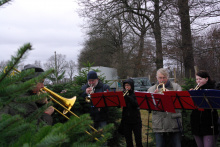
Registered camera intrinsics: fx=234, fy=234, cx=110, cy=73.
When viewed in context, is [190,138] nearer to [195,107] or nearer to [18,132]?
[195,107]

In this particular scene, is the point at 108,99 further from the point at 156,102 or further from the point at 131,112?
the point at 156,102

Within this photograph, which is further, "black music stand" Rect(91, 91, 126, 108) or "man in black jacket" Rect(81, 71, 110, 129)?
"man in black jacket" Rect(81, 71, 110, 129)

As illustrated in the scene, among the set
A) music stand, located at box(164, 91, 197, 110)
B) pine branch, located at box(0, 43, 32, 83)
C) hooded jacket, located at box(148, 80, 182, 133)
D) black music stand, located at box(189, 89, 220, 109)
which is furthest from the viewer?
hooded jacket, located at box(148, 80, 182, 133)

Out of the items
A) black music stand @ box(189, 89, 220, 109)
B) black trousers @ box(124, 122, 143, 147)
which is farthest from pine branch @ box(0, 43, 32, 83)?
black trousers @ box(124, 122, 143, 147)

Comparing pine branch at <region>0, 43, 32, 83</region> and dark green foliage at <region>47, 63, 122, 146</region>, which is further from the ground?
pine branch at <region>0, 43, 32, 83</region>

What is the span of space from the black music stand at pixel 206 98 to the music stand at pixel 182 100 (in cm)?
10

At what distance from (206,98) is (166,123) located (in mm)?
984

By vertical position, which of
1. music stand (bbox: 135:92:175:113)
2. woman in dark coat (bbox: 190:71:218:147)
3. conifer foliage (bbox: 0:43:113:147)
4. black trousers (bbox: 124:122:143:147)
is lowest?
black trousers (bbox: 124:122:143:147)

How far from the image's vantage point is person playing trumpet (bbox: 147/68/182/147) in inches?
167

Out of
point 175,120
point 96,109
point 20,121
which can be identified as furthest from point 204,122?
point 20,121

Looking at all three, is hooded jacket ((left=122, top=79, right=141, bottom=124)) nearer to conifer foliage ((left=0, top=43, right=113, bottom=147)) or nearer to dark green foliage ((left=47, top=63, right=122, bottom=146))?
dark green foliage ((left=47, top=63, right=122, bottom=146))

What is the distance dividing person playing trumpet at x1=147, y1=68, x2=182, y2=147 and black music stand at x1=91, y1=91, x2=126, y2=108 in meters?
0.68

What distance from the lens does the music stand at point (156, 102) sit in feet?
12.7

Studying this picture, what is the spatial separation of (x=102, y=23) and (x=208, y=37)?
9305 mm
